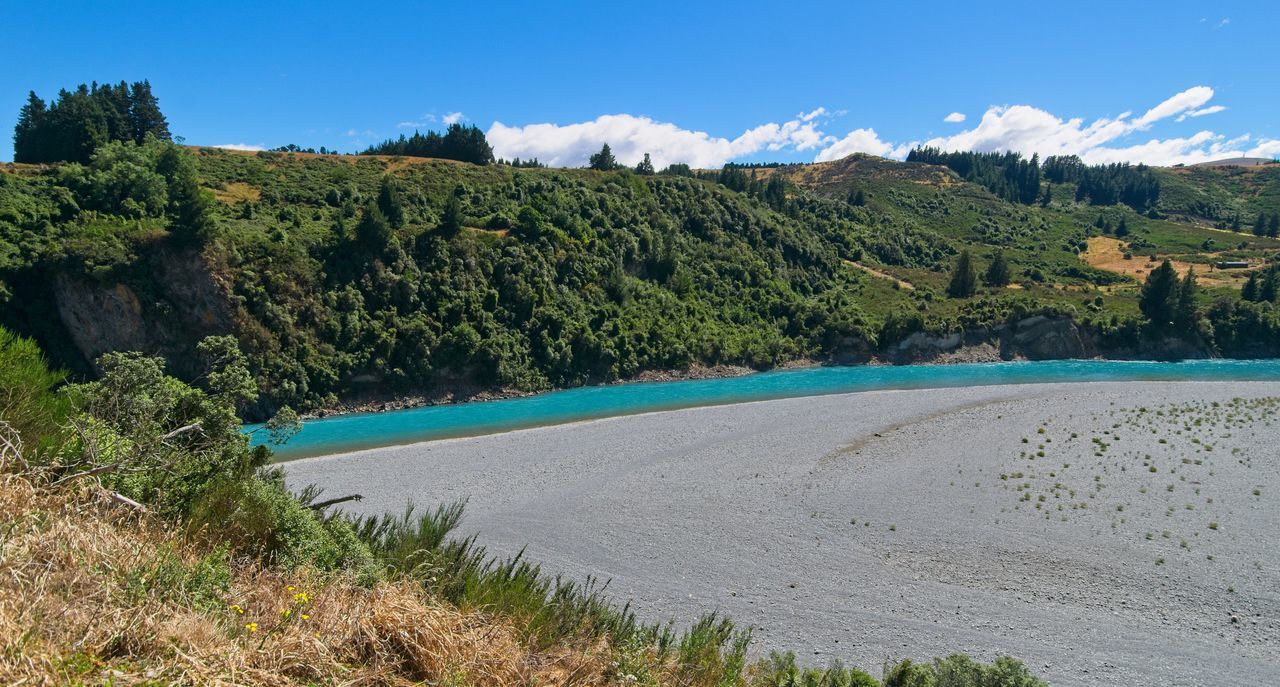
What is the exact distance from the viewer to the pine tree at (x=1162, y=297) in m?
61.2

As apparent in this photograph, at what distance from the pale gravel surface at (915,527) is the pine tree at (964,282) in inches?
1816

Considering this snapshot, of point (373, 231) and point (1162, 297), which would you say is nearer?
point (373, 231)

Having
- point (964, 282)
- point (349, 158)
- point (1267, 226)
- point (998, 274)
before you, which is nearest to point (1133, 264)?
point (998, 274)

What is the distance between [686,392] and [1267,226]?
395 feet

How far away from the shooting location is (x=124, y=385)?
345 inches

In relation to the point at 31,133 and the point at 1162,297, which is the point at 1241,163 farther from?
the point at 31,133

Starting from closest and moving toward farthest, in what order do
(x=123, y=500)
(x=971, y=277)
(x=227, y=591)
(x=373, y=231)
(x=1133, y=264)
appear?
(x=227, y=591), (x=123, y=500), (x=373, y=231), (x=971, y=277), (x=1133, y=264)

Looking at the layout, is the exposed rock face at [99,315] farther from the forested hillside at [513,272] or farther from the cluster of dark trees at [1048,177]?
the cluster of dark trees at [1048,177]

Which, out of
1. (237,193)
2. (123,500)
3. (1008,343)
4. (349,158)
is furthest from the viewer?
(349,158)

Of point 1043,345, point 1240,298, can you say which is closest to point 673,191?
point 1043,345

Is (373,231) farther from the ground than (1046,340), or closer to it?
farther from the ground

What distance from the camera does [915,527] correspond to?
53.2ft

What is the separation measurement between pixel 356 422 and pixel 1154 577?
36.3 metres

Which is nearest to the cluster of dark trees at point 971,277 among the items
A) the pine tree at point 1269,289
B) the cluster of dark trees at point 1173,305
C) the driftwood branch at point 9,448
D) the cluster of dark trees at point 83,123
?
the cluster of dark trees at point 1173,305
